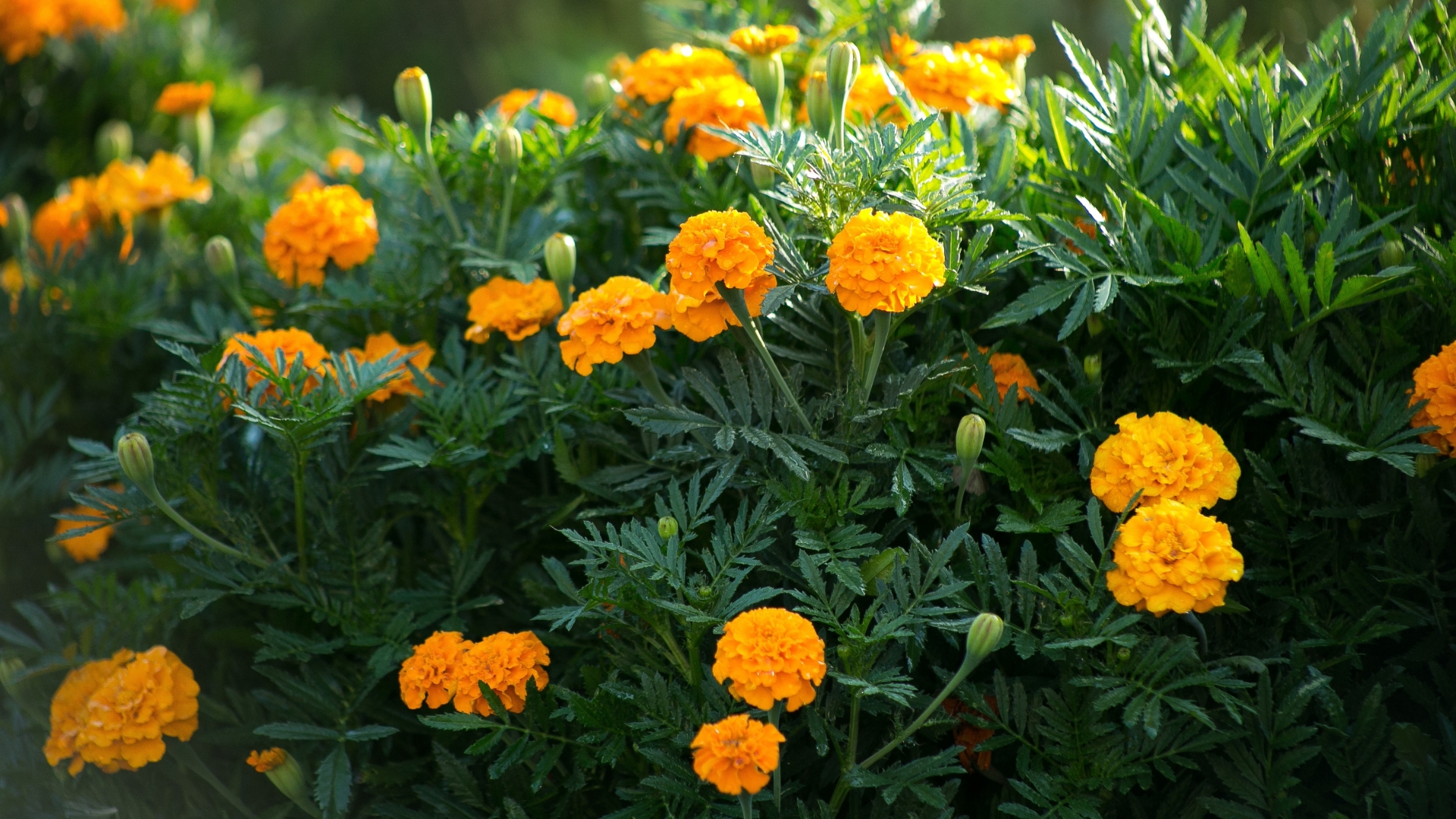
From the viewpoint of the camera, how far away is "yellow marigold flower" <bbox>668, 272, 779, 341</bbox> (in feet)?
3.37

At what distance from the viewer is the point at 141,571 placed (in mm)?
1560

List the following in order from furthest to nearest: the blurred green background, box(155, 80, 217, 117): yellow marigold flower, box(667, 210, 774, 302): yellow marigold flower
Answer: the blurred green background
box(155, 80, 217, 117): yellow marigold flower
box(667, 210, 774, 302): yellow marigold flower

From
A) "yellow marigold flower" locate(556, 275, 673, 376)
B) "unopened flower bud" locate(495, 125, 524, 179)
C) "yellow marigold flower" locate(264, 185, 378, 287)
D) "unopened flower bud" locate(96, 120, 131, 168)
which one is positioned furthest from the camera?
"unopened flower bud" locate(96, 120, 131, 168)

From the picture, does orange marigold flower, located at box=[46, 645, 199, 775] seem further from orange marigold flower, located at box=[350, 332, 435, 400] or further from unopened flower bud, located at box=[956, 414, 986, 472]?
unopened flower bud, located at box=[956, 414, 986, 472]

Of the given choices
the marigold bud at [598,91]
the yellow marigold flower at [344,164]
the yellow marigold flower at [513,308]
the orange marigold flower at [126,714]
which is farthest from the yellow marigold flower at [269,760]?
the marigold bud at [598,91]

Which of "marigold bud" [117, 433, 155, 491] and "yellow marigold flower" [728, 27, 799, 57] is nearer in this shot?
"marigold bud" [117, 433, 155, 491]

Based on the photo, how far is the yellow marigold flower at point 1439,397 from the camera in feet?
3.25

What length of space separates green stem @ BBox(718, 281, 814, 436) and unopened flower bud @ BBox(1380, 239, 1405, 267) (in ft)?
1.97

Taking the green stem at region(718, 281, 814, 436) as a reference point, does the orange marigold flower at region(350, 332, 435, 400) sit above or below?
below

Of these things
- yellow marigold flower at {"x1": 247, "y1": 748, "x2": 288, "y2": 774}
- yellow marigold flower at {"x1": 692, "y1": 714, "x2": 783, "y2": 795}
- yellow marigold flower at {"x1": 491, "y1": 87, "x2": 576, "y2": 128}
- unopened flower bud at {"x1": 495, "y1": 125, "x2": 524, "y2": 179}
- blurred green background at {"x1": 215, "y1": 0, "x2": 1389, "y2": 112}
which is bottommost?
blurred green background at {"x1": 215, "y1": 0, "x2": 1389, "y2": 112}

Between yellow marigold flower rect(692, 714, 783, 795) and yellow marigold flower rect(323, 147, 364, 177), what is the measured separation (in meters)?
1.25

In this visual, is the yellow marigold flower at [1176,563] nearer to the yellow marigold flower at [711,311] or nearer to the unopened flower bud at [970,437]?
the unopened flower bud at [970,437]

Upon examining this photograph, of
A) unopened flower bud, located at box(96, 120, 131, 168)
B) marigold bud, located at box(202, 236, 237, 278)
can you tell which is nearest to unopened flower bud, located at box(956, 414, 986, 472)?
marigold bud, located at box(202, 236, 237, 278)

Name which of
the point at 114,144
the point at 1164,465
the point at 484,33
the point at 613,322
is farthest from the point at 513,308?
the point at 484,33
